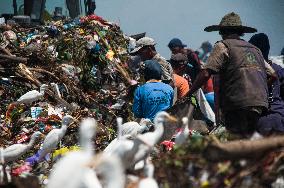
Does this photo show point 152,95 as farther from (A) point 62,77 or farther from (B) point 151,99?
(A) point 62,77

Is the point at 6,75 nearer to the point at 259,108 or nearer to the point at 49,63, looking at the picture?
the point at 49,63

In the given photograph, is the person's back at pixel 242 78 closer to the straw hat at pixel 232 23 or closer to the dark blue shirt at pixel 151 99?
the straw hat at pixel 232 23

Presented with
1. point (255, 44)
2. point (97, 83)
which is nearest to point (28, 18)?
point (97, 83)

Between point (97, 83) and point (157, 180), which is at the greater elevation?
point (157, 180)

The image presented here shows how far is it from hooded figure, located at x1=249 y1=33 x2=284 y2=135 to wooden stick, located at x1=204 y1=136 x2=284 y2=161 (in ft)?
8.02

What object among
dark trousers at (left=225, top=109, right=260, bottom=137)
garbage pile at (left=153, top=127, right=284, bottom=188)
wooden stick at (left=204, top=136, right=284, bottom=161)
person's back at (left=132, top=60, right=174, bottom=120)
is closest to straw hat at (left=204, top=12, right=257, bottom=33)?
dark trousers at (left=225, top=109, right=260, bottom=137)

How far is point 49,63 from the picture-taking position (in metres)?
9.05

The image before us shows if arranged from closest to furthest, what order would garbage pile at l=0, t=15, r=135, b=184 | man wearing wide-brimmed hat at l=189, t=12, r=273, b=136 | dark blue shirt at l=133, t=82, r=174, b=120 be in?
man wearing wide-brimmed hat at l=189, t=12, r=273, b=136 < dark blue shirt at l=133, t=82, r=174, b=120 < garbage pile at l=0, t=15, r=135, b=184

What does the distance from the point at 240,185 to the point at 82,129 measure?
727mm

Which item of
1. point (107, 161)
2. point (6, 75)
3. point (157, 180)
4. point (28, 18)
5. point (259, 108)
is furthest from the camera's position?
point (28, 18)

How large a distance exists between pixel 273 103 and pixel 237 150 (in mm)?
3019

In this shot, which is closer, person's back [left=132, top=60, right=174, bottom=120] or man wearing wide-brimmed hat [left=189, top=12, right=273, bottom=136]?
man wearing wide-brimmed hat [left=189, top=12, right=273, bottom=136]

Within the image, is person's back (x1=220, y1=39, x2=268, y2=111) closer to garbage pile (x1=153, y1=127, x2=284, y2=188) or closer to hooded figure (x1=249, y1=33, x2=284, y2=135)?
hooded figure (x1=249, y1=33, x2=284, y2=135)

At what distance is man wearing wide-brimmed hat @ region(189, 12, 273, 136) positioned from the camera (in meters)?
5.07
